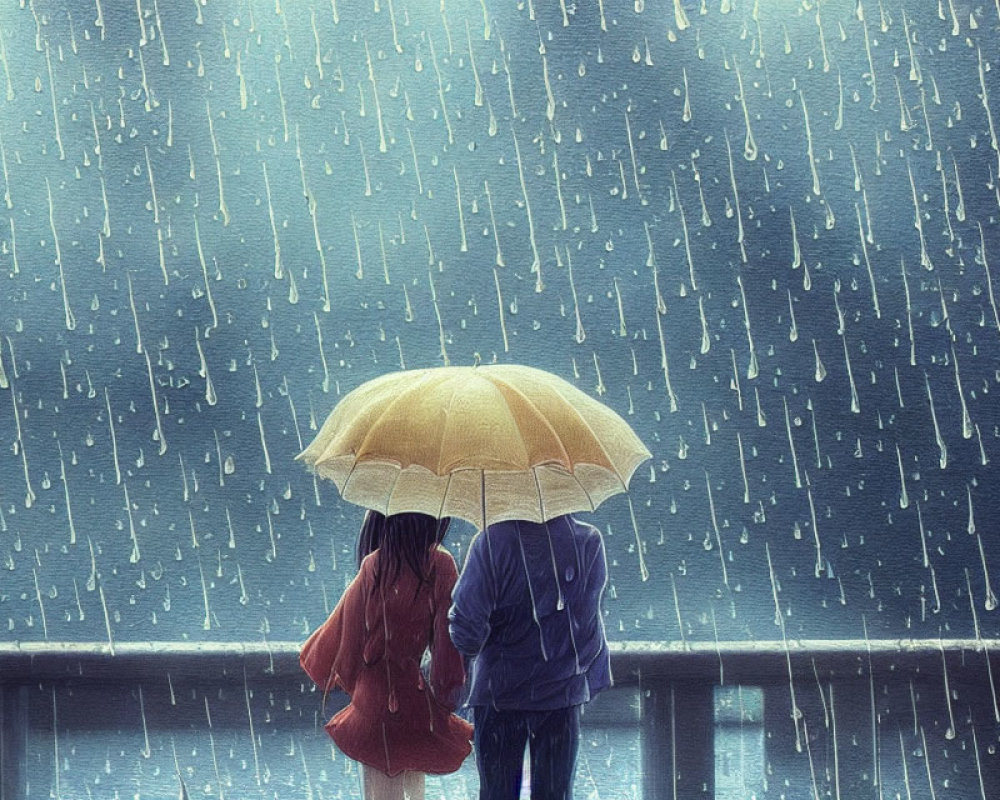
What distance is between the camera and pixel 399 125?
555 cm

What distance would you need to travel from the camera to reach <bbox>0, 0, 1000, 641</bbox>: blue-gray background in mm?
5277

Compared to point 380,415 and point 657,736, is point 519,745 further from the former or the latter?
point 380,415

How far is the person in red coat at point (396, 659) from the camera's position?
2.47 meters

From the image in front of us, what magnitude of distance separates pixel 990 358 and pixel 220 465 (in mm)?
4184

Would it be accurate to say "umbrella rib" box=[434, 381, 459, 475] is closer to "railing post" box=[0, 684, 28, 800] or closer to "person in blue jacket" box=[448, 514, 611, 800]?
"person in blue jacket" box=[448, 514, 611, 800]

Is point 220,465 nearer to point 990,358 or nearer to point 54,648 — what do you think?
point 54,648

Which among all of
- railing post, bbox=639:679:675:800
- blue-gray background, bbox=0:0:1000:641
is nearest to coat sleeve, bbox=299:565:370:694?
railing post, bbox=639:679:675:800

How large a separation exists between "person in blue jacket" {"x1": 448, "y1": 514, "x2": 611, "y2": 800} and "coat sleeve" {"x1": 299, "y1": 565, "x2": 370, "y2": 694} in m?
0.26

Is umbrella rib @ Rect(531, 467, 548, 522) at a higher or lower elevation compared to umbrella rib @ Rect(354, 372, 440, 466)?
lower

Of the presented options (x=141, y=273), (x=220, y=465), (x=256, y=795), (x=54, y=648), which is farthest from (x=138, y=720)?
(x=141, y=273)

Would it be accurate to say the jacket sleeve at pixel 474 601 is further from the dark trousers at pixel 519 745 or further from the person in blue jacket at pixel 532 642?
the dark trousers at pixel 519 745

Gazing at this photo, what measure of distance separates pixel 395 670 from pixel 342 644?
150mm

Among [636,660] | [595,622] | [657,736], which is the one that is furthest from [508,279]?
[595,622]

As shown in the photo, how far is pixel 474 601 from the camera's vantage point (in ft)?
7.85
